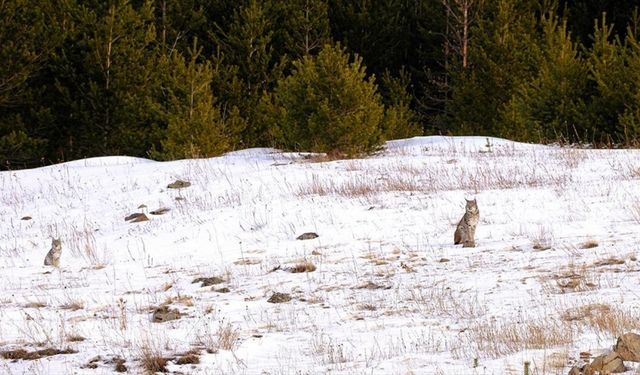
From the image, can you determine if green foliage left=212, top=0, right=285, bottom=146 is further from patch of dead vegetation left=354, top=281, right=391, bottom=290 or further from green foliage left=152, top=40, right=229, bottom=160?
patch of dead vegetation left=354, top=281, right=391, bottom=290

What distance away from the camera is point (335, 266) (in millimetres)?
9070

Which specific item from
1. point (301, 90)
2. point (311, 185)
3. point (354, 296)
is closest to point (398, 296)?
point (354, 296)

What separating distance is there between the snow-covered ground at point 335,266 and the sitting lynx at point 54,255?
88 millimetres

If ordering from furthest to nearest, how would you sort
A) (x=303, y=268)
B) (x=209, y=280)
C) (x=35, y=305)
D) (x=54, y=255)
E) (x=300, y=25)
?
(x=300, y=25)
(x=54, y=255)
(x=303, y=268)
(x=209, y=280)
(x=35, y=305)

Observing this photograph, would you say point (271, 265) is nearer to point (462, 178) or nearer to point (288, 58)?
point (462, 178)

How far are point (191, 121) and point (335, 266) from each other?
1259cm

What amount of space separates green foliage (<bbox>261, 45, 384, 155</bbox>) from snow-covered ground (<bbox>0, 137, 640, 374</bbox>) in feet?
6.14

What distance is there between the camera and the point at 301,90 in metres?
18.8

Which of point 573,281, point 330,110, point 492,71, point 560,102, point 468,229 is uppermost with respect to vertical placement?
point 492,71

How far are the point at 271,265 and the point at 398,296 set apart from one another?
2.23 metres

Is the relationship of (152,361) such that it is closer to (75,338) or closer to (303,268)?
(75,338)

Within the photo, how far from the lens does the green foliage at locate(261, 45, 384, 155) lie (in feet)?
59.6

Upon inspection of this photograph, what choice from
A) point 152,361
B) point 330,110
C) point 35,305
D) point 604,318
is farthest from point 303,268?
point 330,110

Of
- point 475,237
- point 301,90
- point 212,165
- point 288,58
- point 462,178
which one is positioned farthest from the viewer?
point 288,58
